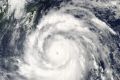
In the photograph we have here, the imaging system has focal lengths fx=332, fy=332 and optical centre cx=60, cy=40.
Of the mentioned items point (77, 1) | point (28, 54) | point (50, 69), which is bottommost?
point (50, 69)

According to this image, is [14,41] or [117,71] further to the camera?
→ [14,41]

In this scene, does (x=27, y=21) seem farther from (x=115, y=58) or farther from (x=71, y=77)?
(x=115, y=58)

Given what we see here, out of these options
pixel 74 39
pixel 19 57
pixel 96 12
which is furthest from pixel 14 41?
pixel 96 12

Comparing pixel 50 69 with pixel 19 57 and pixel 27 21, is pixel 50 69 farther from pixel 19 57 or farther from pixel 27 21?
pixel 27 21

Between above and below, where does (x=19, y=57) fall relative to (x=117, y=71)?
above

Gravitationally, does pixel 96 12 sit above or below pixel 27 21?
below

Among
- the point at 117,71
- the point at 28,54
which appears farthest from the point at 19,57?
the point at 117,71
